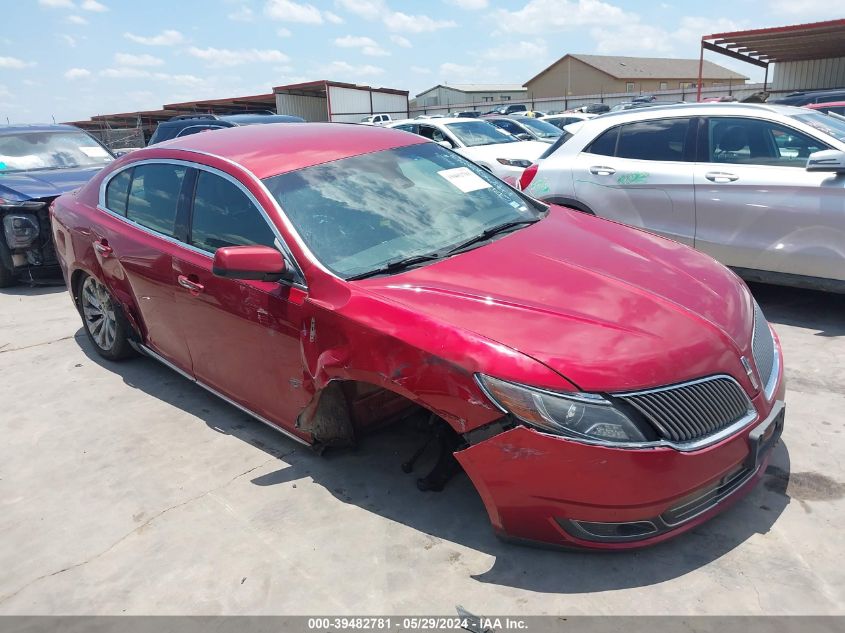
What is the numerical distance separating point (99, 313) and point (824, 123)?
584cm

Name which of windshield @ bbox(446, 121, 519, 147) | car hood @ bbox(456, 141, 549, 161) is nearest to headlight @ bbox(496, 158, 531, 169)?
car hood @ bbox(456, 141, 549, 161)

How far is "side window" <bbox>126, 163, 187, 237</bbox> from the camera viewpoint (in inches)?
147

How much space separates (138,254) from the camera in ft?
12.7

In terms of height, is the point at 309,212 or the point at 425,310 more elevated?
the point at 309,212

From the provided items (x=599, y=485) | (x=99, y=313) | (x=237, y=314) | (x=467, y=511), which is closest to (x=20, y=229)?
(x=99, y=313)

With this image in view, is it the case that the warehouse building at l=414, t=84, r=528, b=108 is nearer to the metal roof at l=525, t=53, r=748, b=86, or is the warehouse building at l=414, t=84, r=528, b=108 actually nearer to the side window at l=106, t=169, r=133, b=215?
the metal roof at l=525, t=53, r=748, b=86

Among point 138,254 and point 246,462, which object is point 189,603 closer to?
point 246,462

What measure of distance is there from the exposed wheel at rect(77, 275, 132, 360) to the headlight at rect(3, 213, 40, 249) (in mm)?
2571

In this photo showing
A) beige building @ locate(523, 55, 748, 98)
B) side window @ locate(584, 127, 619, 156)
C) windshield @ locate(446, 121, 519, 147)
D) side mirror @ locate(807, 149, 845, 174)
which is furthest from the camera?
beige building @ locate(523, 55, 748, 98)

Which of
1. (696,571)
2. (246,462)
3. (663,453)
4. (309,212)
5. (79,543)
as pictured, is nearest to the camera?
(663,453)

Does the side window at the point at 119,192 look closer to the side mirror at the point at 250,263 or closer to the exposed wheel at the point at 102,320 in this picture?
the exposed wheel at the point at 102,320

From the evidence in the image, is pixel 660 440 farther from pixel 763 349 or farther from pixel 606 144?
pixel 606 144

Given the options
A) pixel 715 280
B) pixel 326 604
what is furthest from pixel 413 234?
pixel 326 604

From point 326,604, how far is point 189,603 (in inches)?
21.6
